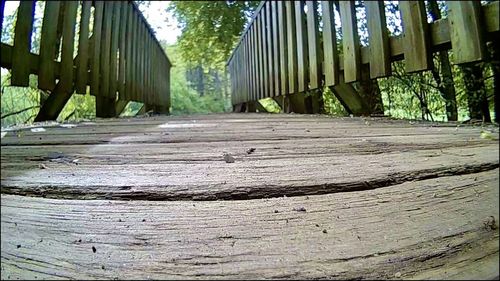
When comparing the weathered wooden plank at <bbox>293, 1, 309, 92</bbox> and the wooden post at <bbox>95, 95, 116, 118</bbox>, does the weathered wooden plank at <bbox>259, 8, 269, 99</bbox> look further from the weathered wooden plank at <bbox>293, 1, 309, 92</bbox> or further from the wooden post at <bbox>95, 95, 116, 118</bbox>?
the wooden post at <bbox>95, 95, 116, 118</bbox>

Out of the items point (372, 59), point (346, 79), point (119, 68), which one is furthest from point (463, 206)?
point (119, 68)

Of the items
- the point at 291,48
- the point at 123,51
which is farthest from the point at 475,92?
the point at 123,51

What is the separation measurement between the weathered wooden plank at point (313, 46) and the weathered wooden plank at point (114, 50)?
1.62m

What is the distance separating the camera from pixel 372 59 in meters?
1.51

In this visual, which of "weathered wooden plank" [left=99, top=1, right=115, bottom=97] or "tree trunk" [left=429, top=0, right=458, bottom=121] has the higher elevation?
"weathered wooden plank" [left=99, top=1, right=115, bottom=97]

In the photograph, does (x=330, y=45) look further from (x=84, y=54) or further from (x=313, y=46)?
(x=84, y=54)

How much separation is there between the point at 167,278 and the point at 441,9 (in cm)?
215

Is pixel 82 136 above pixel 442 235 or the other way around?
above

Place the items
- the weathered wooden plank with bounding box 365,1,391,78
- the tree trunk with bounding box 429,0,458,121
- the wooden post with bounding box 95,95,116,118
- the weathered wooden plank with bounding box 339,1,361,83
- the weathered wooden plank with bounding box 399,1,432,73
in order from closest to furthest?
the weathered wooden plank with bounding box 399,1,432,73
the weathered wooden plank with bounding box 365,1,391,78
the weathered wooden plank with bounding box 339,1,361,83
the tree trunk with bounding box 429,0,458,121
the wooden post with bounding box 95,95,116,118

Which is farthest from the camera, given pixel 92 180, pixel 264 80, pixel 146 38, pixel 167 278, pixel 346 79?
pixel 146 38

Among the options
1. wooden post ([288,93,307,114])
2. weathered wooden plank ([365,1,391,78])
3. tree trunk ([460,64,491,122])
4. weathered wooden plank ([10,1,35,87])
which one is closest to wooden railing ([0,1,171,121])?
weathered wooden plank ([10,1,35,87])

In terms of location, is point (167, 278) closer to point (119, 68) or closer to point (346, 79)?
point (346, 79)

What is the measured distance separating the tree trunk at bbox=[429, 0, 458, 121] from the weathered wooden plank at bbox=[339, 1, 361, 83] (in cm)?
40

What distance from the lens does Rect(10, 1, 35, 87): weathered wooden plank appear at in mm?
1507
